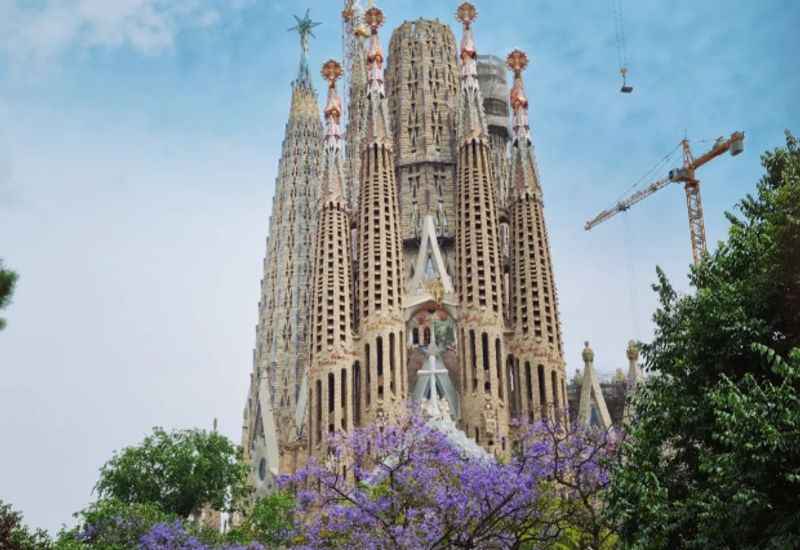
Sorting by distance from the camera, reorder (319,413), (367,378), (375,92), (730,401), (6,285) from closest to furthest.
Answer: (6,285), (730,401), (319,413), (367,378), (375,92)

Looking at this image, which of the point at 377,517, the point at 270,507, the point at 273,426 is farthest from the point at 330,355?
the point at 377,517

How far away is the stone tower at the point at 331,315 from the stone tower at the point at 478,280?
167 inches

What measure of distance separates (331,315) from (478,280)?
5.57 metres

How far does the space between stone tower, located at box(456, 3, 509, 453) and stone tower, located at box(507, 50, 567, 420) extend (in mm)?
730

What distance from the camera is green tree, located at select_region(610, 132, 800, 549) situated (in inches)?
522

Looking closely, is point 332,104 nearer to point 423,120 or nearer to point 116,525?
point 423,120

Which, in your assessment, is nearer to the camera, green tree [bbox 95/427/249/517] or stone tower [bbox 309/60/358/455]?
green tree [bbox 95/427/249/517]

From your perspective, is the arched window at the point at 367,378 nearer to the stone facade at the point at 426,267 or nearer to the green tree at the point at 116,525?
the stone facade at the point at 426,267

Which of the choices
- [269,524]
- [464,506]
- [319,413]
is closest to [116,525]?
[269,524]

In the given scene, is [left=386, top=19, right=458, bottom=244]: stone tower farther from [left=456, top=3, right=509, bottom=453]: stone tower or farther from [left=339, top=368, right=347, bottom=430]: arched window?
[left=339, top=368, right=347, bottom=430]: arched window

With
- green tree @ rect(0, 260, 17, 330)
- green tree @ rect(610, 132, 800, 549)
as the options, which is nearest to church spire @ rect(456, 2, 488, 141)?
green tree @ rect(610, 132, 800, 549)

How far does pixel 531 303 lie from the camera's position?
4394 centimetres

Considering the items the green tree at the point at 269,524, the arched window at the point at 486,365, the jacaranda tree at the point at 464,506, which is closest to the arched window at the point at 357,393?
the arched window at the point at 486,365

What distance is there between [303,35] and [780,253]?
187 ft
